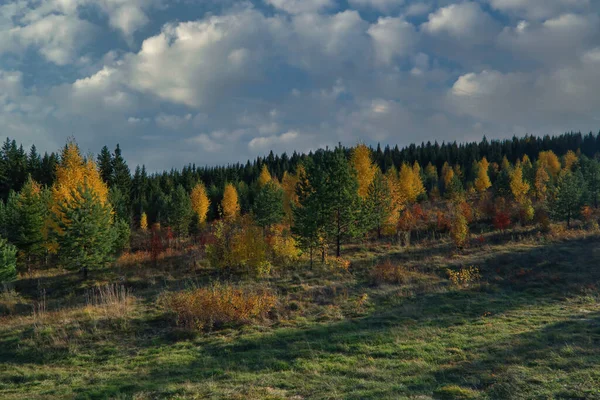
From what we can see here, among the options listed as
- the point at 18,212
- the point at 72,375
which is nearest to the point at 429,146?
the point at 18,212

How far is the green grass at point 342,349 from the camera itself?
8.15 metres

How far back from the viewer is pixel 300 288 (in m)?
20.2

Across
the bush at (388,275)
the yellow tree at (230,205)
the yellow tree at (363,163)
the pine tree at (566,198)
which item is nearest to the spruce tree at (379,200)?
the yellow tree at (363,163)

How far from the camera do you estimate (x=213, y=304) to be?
48.3 ft

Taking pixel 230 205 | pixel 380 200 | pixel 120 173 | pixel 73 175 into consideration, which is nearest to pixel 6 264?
pixel 73 175

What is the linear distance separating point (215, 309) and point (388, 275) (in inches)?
486

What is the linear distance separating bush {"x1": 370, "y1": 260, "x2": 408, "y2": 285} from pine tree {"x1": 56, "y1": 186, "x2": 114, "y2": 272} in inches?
819

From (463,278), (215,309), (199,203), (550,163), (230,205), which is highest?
(550,163)

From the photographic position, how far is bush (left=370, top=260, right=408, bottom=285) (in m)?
21.9

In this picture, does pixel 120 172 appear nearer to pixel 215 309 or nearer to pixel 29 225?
pixel 29 225

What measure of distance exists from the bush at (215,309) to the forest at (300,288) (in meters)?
0.08

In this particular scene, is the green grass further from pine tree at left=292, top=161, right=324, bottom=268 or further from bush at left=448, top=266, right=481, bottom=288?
pine tree at left=292, top=161, right=324, bottom=268

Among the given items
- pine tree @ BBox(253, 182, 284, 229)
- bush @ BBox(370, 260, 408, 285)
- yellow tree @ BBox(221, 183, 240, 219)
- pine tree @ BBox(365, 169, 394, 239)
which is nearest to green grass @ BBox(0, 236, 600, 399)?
bush @ BBox(370, 260, 408, 285)

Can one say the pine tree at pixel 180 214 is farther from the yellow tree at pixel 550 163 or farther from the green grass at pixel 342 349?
the yellow tree at pixel 550 163
